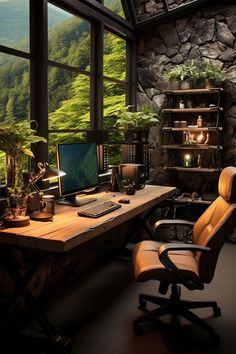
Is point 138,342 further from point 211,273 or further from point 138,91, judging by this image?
point 138,91

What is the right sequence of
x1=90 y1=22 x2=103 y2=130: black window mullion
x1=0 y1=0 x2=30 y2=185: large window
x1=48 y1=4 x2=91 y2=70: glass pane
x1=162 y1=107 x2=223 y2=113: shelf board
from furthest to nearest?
x1=48 y1=4 x2=91 y2=70: glass pane, x1=0 y1=0 x2=30 y2=185: large window, x1=162 y1=107 x2=223 y2=113: shelf board, x1=90 y1=22 x2=103 y2=130: black window mullion

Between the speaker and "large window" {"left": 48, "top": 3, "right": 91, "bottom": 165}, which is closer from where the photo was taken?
the speaker

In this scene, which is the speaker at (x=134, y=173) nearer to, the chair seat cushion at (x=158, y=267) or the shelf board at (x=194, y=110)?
the shelf board at (x=194, y=110)

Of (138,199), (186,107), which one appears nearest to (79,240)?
(138,199)

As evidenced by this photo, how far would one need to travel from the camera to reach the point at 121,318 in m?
3.18

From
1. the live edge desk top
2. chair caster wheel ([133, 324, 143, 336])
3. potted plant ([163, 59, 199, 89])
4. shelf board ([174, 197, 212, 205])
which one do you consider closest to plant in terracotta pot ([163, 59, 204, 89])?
potted plant ([163, 59, 199, 89])

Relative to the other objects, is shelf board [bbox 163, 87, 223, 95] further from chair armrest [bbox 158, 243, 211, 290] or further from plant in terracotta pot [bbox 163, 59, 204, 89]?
chair armrest [bbox 158, 243, 211, 290]

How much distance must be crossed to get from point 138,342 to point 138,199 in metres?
1.41

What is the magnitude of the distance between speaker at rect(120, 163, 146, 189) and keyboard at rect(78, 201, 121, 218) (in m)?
0.98

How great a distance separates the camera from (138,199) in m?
3.88

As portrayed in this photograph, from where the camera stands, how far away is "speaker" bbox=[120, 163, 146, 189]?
446 cm

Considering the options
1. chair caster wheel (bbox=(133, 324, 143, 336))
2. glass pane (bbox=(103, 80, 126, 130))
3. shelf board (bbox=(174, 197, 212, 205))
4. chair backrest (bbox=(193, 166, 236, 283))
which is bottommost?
chair caster wheel (bbox=(133, 324, 143, 336))

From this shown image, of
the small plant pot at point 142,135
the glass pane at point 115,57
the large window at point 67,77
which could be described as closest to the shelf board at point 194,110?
the small plant pot at point 142,135

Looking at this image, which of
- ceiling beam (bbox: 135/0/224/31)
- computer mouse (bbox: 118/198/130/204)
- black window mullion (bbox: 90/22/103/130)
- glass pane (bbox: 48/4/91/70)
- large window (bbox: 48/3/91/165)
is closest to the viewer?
computer mouse (bbox: 118/198/130/204)
